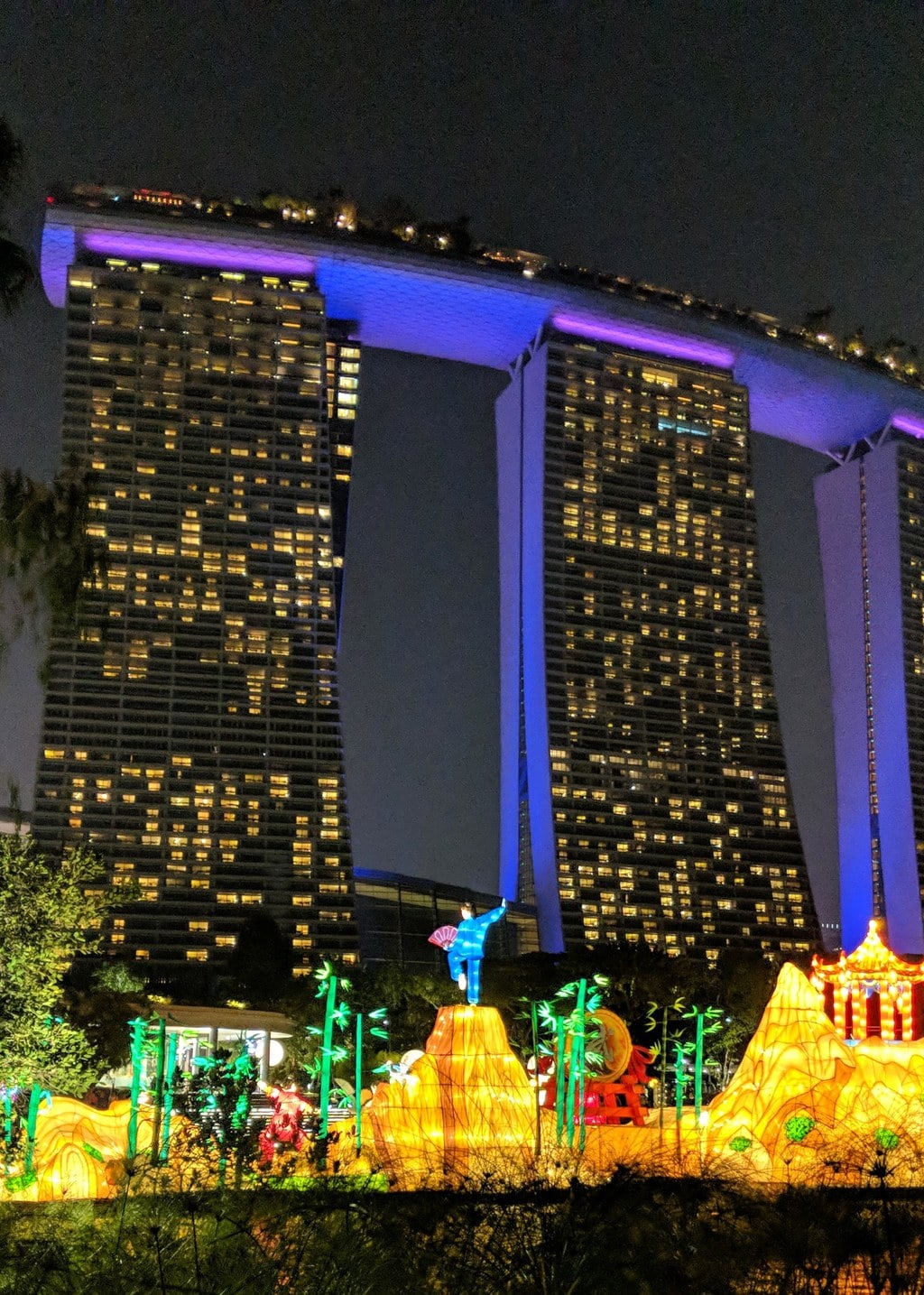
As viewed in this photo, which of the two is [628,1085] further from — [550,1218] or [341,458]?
[341,458]

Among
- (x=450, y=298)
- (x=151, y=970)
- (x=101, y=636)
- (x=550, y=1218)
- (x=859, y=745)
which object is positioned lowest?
(x=550, y=1218)

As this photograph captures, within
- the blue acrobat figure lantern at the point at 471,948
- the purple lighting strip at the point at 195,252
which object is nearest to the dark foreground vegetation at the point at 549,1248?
the blue acrobat figure lantern at the point at 471,948

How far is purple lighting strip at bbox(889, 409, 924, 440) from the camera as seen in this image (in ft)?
472

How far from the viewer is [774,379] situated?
141 metres

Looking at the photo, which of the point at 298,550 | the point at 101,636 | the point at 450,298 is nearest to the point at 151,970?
the point at 298,550

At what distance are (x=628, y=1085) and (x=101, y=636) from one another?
33405 mm

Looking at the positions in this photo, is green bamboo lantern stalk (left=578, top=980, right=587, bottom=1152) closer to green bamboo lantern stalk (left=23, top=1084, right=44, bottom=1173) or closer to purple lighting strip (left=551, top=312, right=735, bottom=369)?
green bamboo lantern stalk (left=23, top=1084, right=44, bottom=1173)

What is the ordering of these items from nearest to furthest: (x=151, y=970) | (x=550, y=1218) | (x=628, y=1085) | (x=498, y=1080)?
(x=550, y=1218)
(x=498, y=1080)
(x=628, y=1085)
(x=151, y=970)

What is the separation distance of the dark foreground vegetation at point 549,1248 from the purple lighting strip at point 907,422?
13769 centimetres

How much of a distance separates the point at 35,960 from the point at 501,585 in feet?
365

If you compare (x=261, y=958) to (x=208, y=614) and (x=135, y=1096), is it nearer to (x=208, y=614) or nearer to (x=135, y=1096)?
(x=208, y=614)

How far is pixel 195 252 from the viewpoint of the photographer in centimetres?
12650

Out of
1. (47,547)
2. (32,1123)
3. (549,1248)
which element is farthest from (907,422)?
(549,1248)

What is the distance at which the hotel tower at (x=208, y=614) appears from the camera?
4471 inches
